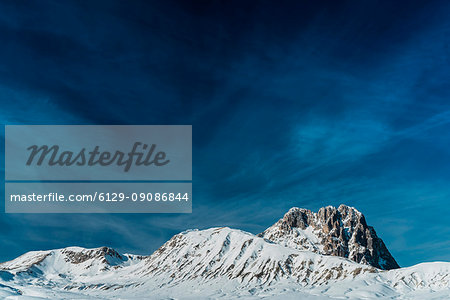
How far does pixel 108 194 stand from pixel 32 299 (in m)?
38.4

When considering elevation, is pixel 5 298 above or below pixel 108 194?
below

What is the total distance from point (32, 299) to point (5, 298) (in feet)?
33.0

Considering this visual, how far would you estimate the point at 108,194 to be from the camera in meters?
122

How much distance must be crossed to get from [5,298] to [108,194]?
39.6 metres

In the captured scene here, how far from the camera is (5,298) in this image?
9625 centimetres

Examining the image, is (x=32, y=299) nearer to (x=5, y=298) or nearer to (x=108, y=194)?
(x=5, y=298)

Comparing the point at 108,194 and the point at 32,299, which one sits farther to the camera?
the point at 108,194

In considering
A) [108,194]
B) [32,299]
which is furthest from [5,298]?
[108,194]

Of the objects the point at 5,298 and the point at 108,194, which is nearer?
the point at 5,298

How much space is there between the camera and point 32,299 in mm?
92125

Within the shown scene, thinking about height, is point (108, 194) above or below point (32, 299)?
above
